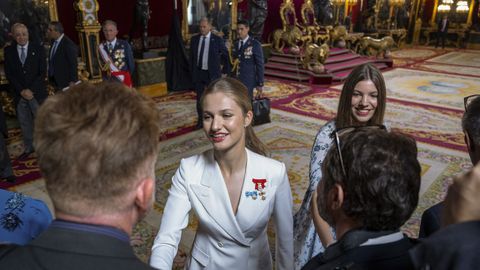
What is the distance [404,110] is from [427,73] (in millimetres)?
5348

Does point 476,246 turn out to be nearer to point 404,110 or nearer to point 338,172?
A: point 338,172

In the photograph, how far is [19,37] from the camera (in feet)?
16.2

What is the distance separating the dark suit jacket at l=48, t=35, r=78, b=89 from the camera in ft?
18.0

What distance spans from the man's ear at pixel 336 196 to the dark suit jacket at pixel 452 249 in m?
0.28

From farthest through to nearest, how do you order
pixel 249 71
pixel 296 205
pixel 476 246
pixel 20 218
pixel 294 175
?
pixel 249 71 → pixel 294 175 → pixel 296 205 → pixel 20 218 → pixel 476 246

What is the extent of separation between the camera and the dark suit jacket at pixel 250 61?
20.8 ft

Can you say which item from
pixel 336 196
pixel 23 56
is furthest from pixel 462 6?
pixel 336 196

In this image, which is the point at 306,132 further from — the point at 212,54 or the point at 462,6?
the point at 462,6

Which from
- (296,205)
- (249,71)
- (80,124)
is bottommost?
(296,205)

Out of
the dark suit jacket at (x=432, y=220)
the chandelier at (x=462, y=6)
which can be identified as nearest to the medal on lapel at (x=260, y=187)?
the dark suit jacket at (x=432, y=220)

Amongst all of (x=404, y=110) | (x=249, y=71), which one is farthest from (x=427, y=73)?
(x=249, y=71)

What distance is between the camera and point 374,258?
3.19ft

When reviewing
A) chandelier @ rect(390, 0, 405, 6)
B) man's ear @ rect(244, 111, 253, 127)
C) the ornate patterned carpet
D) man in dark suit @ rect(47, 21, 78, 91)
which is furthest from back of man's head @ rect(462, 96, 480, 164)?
chandelier @ rect(390, 0, 405, 6)

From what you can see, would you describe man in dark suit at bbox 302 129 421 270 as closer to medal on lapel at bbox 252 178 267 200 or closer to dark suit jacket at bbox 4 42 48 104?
medal on lapel at bbox 252 178 267 200
